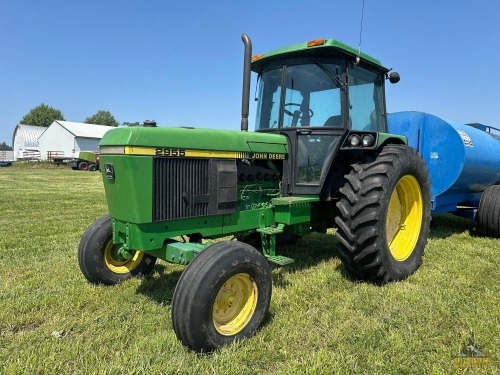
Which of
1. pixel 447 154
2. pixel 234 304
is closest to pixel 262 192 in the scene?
pixel 234 304

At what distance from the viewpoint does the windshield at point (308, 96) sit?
13.6 feet

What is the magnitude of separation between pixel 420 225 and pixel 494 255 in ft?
4.48

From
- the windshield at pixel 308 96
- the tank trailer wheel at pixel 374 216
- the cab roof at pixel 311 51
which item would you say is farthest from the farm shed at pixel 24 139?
the tank trailer wheel at pixel 374 216

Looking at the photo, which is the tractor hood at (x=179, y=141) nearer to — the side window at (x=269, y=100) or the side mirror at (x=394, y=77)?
the side window at (x=269, y=100)

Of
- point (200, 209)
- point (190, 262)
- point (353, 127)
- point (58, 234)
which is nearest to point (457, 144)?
point (353, 127)

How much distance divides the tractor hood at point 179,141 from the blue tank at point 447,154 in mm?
3337

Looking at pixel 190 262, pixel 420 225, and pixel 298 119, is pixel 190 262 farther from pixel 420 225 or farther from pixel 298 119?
pixel 420 225

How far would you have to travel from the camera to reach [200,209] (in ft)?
11.3

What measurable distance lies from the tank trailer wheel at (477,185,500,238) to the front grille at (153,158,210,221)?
5072 millimetres

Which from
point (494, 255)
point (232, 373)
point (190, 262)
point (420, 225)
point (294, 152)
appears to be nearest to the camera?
point (232, 373)

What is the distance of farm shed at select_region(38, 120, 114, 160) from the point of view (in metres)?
45.7

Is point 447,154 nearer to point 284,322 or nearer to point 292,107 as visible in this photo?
point 292,107

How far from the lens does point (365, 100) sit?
15.3 feet

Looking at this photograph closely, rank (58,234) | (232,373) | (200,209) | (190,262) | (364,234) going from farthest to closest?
1. (58,234)
2. (364,234)
3. (200,209)
4. (190,262)
5. (232,373)
